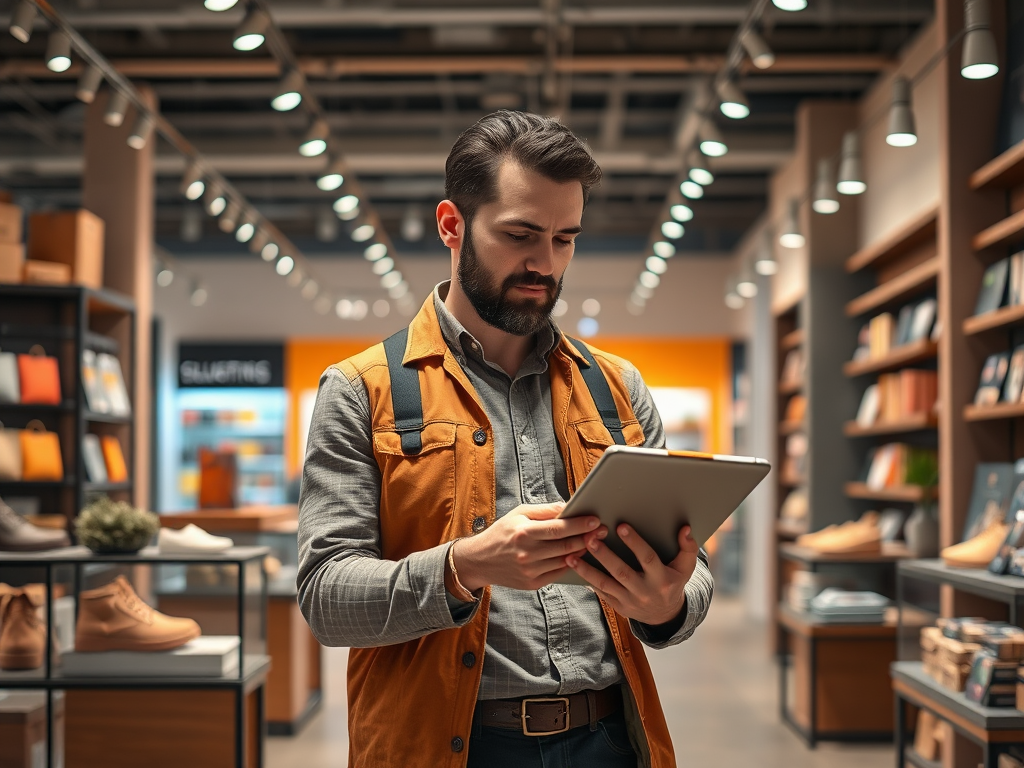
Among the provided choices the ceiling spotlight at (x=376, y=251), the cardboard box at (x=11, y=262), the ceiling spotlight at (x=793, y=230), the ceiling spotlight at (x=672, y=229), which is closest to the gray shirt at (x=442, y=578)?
the cardboard box at (x=11, y=262)

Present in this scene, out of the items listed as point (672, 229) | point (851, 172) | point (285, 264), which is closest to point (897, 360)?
point (851, 172)

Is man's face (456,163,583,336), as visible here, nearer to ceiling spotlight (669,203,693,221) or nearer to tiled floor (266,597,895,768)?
tiled floor (266,597,895,768)

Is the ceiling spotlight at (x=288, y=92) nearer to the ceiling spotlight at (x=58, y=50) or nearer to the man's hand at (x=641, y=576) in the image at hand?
the ceiling spotlight at (x=58, y=50)

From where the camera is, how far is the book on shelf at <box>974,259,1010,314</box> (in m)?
4.55

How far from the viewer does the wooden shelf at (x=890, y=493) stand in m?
5.74

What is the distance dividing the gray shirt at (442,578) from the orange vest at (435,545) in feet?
0.09

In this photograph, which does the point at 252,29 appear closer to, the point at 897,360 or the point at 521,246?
the point at 521,246

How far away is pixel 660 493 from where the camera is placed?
4.39 ft

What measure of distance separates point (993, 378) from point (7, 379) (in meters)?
4.95

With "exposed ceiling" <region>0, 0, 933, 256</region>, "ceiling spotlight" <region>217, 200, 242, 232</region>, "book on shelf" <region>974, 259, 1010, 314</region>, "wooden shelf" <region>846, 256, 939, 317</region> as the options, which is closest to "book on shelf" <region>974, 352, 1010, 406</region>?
"book on shelf" <region>974, 259, 1010, 314</region>

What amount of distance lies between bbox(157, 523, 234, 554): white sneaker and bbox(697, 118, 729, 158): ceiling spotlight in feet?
11.4

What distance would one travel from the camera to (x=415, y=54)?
7539mm

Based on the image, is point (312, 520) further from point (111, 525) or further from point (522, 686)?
point (111, 525)

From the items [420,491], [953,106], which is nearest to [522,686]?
[420,491]
